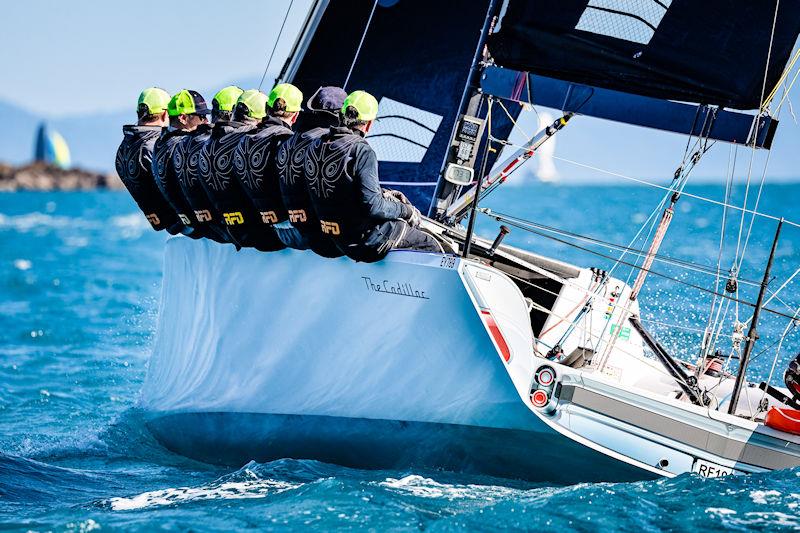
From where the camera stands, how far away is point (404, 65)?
7770 mm

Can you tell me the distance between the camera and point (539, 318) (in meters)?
6.71

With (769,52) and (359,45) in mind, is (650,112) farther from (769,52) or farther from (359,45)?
(359,45)

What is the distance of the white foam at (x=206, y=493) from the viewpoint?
5.17 meters

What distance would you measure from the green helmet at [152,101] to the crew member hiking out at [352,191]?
170 cm

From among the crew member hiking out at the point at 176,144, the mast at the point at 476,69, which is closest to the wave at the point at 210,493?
the crew member hiking out at the point at 176,144

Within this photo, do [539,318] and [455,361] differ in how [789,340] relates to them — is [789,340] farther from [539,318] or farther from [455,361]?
[455,361]

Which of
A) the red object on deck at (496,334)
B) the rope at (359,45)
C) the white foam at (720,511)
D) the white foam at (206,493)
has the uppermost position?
the rope at (359,45)

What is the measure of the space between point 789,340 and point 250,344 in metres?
5.40

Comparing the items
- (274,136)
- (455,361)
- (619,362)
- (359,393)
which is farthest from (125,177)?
(619,362)

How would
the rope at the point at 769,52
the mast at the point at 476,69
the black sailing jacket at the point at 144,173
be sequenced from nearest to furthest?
the rope at the point at 769,52, the black sailing jacket at the point at 144,173, the mast at the point at 476,69

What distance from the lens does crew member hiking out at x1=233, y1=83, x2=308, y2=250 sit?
227 inches

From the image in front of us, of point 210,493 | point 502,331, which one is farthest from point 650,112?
point 210,493

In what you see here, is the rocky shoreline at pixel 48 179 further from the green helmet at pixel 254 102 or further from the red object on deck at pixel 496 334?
the red object on deck at pixel 496 334

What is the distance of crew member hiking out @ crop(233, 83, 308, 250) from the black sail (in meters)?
1.54
